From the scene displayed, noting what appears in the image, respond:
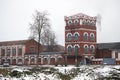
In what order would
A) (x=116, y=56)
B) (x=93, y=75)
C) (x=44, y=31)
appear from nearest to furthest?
(x=93, y=75), (x=44, y=31), (x=116, y=56)

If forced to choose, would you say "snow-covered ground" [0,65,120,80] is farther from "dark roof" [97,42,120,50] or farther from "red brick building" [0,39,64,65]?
"red brick building" [0,39,64,65]

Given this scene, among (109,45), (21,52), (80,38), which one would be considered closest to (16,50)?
(21,52)

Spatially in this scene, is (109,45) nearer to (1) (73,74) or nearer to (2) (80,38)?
(2) (80,38)

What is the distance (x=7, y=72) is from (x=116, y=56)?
1361 inches

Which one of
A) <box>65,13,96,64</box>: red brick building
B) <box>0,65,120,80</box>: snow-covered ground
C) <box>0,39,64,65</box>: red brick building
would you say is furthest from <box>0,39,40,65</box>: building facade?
<box>0,65,120,80</box>: snow-covered ground

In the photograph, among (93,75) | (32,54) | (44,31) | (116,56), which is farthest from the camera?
(32,54)

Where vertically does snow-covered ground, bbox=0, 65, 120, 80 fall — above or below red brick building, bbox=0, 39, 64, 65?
below

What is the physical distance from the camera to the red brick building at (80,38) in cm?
6303

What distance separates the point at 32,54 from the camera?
72875 mm

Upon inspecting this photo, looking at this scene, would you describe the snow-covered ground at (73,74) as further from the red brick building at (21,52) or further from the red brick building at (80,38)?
the red brick building at (21,52)

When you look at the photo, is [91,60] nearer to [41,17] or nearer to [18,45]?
[41,17]

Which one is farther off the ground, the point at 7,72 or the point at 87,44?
the point at 87,44

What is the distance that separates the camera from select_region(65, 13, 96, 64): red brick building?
2482 inches

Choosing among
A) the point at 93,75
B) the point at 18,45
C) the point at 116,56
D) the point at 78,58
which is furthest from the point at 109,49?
the point at 93,75
